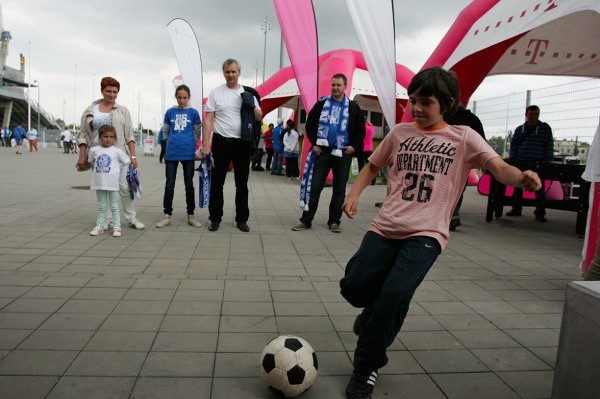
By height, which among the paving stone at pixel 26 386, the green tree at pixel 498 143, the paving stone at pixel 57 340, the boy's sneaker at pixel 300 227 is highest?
the green tree at pixel 498 143

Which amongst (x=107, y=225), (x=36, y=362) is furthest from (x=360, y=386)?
(x=107, y=225)

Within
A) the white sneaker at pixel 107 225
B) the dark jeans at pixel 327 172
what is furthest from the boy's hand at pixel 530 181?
the white sneaker at pixel 107 225

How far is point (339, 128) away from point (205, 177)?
1.98m

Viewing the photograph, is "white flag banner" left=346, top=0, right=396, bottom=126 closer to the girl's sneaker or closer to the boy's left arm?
the girl's sneaker

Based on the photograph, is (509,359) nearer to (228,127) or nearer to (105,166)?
Answer: (228,127)

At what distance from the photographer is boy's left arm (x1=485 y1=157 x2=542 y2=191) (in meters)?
2.25

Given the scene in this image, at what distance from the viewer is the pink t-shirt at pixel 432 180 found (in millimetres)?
2482

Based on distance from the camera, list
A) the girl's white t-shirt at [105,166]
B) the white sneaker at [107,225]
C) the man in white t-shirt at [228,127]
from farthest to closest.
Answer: the man in white t-shirt at [228,127] → the white sneaker at [107,225] → the girl's white t-shirt at [105,166]

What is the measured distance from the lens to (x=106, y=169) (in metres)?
5.80

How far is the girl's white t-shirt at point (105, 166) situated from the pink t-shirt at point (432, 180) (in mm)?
4200

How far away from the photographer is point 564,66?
9.09 meters

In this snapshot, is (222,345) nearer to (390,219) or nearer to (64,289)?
(390,219)

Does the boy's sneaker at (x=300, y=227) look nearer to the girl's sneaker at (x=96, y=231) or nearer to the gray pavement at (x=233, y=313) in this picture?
the gray pavement at (x=233, y=313)

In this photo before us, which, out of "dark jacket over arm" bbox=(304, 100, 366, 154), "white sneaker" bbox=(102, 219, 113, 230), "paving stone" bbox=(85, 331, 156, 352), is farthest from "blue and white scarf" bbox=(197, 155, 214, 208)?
"paving stone" bbox=(85, 331, 156, 352)
